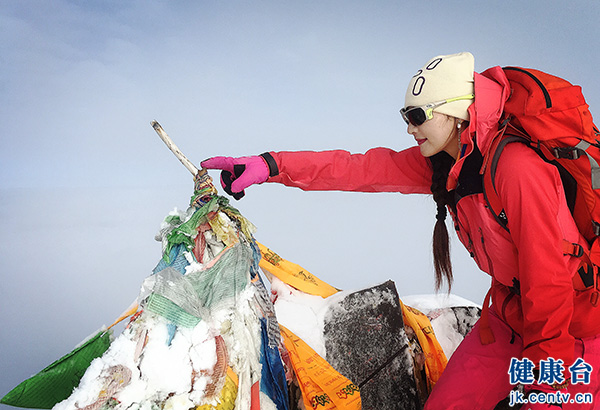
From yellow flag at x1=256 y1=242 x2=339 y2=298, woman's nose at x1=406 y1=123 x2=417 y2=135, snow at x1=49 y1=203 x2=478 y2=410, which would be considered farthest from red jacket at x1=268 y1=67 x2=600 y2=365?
snow at x1=49 y1=203 x2=478 y2=410

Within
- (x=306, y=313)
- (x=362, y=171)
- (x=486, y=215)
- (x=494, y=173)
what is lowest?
(x=306, y=313)

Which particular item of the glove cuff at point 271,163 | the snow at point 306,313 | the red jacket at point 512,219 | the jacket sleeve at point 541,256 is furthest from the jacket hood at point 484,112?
the snow at point 306,313

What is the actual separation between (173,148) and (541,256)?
1.56 meters

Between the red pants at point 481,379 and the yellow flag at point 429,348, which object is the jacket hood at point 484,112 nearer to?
the red pants at point 481,379

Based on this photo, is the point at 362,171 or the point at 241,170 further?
the point at 362,171

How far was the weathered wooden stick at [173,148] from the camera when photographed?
7.41 feet

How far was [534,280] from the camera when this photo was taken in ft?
6.28

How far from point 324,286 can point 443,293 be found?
1078 mm

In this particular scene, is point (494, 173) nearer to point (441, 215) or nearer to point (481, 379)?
point (441, 215)

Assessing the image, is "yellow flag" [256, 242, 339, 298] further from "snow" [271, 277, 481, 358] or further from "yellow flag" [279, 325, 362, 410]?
"yellow flag" [279, 325, 362, 410]

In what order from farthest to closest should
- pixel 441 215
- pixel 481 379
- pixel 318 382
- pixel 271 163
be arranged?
pixel 441 215 < pixel 271 163 < pixel 481 379 < pixel 318 382

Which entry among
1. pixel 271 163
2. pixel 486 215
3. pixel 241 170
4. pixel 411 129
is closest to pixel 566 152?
pixel 486 215

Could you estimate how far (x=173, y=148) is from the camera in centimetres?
228

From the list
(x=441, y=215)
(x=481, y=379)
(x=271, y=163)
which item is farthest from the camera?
(x=441, y=215)
